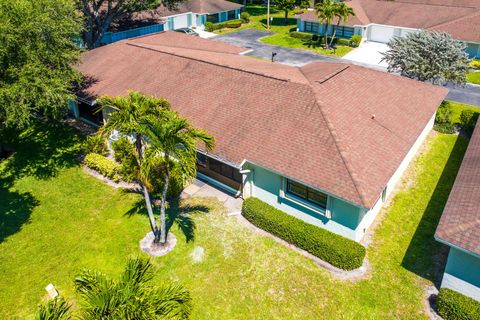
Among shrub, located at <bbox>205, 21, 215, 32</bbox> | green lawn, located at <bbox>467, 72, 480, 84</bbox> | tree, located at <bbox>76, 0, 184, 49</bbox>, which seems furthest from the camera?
shrub, located at <bbox>205, 21, 215, 32</bbox>

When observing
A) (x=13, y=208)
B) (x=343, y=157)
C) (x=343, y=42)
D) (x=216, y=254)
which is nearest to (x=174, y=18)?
(x=343, y=42)

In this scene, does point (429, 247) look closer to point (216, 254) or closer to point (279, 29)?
point (216, 254)

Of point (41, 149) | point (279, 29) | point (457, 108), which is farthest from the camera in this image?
point (279, 29)

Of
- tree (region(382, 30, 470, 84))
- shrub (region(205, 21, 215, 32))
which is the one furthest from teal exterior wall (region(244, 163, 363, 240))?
shrub (region(205, 21, 215, 32))

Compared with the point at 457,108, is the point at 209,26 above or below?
above

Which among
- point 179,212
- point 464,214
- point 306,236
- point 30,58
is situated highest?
point 30,58

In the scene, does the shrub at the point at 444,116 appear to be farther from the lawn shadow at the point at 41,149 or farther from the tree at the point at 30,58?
the lawn shadow at the point at 41,149

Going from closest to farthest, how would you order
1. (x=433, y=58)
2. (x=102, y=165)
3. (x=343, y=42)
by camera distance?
(x=102, y=165) < (x=433, y=58) < (x=343, y=42)

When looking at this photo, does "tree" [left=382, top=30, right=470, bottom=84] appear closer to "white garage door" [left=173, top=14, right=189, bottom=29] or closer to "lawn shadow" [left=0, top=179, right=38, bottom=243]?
"lawn shadow" [left=0, top=179, right=38, bottom=243]
